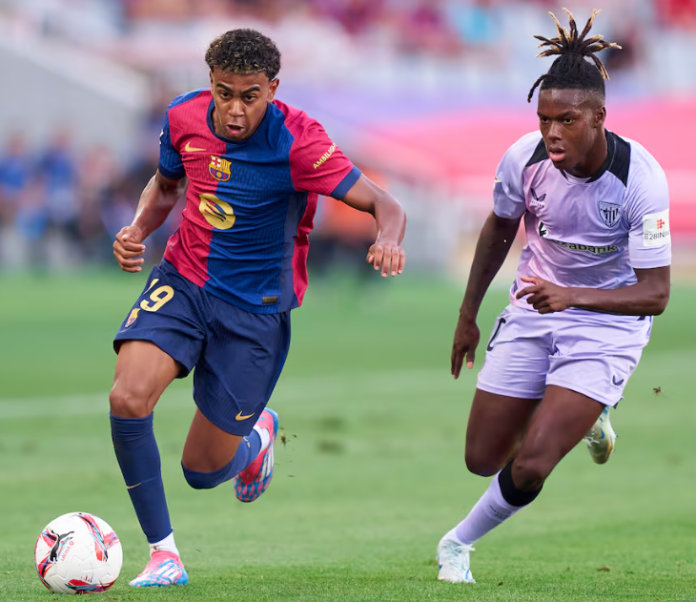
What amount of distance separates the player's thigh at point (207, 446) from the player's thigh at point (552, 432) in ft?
4.70

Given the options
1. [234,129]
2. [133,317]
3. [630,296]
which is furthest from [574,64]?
[133,317]

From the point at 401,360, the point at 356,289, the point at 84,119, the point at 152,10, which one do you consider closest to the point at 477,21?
the point at 152,10

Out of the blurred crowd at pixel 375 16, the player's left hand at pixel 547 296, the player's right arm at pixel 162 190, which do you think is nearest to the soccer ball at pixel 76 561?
the player's right arm at pixel 162 190

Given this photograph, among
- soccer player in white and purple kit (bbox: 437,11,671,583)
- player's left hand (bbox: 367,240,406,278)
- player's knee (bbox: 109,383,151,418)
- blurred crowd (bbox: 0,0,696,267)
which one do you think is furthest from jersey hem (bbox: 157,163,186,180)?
blurred crowd (bbox: 0,0,696,267)

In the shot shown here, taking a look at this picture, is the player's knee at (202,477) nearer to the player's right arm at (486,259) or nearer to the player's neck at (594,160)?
the player's right arm at (486,259)

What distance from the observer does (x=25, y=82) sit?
32.7 meters

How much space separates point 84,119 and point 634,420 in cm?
2338

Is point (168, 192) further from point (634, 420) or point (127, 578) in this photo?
point (634, 420)

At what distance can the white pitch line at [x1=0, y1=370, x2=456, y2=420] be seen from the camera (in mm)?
12469

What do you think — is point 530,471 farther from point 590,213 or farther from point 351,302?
point 351,302

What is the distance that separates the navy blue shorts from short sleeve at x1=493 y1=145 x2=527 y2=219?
3.92 ft

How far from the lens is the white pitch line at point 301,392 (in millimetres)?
12469

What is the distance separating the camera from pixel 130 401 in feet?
18.4

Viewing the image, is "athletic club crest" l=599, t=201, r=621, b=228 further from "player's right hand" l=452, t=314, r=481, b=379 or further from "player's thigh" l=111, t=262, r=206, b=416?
"player's thigh" l=111, t=262, r=206, b=416
